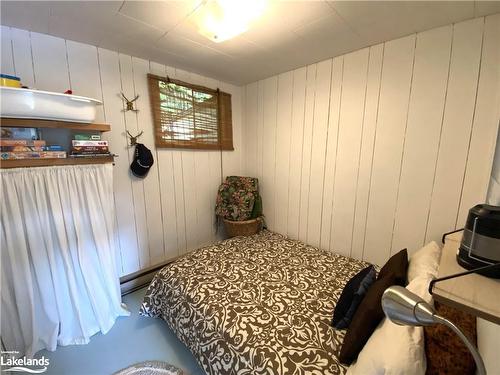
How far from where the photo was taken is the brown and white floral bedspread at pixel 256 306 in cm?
112

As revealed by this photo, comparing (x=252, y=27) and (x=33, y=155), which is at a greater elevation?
(x=252, y=27)

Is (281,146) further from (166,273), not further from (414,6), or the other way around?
(166,273)

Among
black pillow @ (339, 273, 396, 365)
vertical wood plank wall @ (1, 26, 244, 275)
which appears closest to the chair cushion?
vertical wood plank wall @ (1, 26, 244, 275)

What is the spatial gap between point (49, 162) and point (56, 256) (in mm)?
684

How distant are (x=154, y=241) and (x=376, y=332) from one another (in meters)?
2.19

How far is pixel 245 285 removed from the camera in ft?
5.42

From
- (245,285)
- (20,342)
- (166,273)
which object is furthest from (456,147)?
(20,342)

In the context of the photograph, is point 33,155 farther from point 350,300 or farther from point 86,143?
point 350,300

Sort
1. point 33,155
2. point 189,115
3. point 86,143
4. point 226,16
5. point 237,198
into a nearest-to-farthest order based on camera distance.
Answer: point 226,16
point 33,155
point 86,143
point 189,115
point 237,198

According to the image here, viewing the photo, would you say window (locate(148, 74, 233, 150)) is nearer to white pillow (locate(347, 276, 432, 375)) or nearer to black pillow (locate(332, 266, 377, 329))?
black pillow (locate(332, 266, 377, 329))

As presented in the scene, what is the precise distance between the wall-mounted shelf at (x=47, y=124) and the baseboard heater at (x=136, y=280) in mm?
1470

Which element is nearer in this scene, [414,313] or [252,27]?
[414,313]

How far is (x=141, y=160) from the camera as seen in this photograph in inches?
85.4

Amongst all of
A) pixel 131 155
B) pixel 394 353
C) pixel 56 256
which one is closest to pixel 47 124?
pixel 131 155
